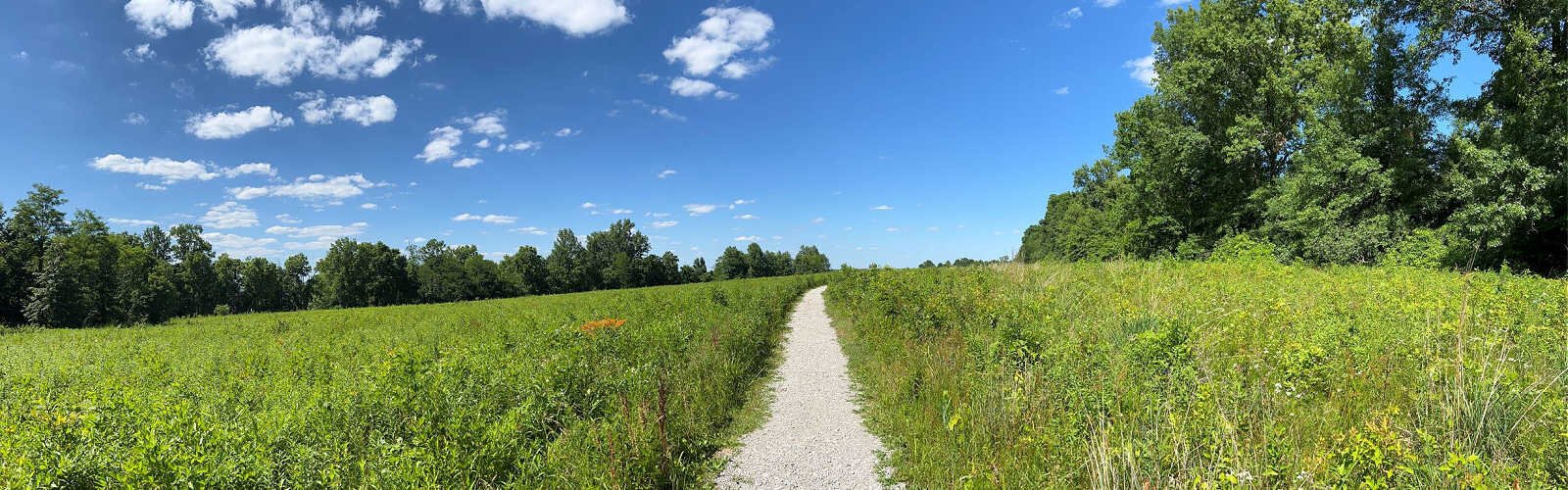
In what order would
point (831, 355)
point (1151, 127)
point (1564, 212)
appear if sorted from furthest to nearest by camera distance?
1. point (1151, 127)
2. point (1564, 212)
3. point (831, 355)

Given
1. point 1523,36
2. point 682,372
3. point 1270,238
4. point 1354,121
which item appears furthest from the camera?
point 1270,238

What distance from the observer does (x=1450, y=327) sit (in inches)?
203

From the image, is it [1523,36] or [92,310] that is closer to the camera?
[1523,36]

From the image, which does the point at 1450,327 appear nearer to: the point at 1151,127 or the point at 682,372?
the point at 682,372

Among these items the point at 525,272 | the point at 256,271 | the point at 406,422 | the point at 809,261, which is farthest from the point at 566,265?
the point at 406,422

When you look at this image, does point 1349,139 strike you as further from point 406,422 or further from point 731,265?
point 731,265

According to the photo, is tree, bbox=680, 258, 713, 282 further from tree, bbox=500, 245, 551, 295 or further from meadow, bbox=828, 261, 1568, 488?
meadow, bbox=828, 261, 1568, 488

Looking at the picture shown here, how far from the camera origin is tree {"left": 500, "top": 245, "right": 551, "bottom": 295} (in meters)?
83.0

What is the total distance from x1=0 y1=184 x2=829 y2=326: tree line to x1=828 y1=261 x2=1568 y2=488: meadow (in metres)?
56.2

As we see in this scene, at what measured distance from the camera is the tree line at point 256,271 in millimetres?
37375

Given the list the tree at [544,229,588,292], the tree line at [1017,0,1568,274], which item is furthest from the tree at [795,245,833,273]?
the tree line at [1017,0,1568,274]

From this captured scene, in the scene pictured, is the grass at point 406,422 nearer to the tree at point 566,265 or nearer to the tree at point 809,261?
the tree at point 566,265

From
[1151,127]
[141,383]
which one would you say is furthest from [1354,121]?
[141,383]

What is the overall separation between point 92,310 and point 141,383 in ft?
159
